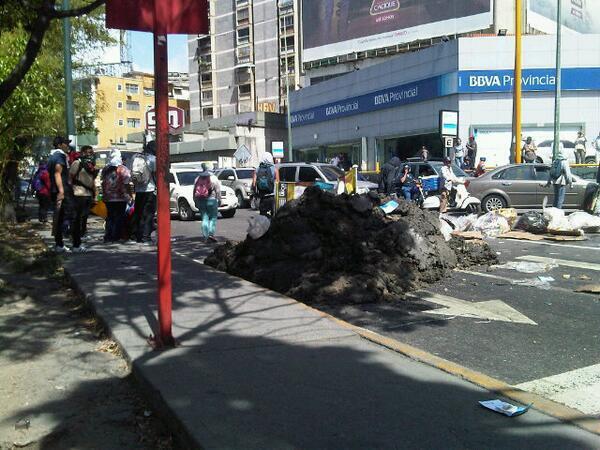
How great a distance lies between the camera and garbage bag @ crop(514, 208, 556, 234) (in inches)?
491

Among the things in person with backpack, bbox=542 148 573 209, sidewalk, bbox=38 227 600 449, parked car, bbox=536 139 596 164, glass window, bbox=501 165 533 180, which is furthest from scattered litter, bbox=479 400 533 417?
parked car, bbox=536 139 596 164

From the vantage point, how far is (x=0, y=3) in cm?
600

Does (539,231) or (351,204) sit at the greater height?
(351,204)

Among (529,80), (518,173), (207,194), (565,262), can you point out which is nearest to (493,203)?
(518,173)

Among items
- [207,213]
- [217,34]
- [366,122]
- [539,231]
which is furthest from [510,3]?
[217,34]

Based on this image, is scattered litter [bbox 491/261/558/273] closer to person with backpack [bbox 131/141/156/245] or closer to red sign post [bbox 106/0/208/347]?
red sign post [bbox 106/0/208/347]

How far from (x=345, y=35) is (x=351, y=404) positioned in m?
48.7

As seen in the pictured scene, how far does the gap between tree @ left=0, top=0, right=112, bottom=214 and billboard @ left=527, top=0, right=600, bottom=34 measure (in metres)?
29.8

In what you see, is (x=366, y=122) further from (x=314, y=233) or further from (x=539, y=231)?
(x=314, y=233)

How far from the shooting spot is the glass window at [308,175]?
18016 mm

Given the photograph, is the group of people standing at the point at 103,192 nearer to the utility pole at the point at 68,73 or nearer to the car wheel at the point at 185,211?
the utility pole at the point at 68,73

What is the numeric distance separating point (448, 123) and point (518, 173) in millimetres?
5571

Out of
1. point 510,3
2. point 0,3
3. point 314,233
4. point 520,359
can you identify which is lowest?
point 520,359

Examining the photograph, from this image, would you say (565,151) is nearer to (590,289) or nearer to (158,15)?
(590,289)
